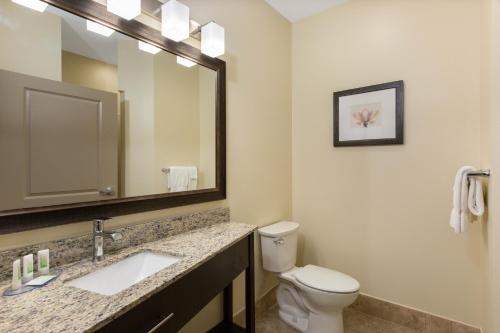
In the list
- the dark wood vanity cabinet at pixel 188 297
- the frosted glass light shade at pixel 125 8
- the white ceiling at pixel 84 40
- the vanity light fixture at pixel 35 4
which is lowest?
the dark wood vanity cabinet at pixel 188 297

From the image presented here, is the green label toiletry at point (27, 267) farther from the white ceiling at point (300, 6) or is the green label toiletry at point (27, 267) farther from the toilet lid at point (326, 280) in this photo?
the white ceiling at point (300, 6)

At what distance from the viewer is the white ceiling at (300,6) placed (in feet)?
6.97

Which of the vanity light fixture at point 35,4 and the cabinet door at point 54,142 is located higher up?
the vanity light fixture at point 35,4

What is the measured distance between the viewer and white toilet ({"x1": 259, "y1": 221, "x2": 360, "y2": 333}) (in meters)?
1.59

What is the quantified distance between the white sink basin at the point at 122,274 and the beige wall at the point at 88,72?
0.76m

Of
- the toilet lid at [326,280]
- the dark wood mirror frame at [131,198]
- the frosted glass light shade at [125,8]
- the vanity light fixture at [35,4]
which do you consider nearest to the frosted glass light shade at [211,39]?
the dark wood mirror frame at [131,198]

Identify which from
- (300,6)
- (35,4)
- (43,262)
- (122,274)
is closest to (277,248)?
(122,274)

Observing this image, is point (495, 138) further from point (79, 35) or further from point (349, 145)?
point (79, 35)

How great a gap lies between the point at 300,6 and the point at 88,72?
6.12 feet

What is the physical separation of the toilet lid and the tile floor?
433mm

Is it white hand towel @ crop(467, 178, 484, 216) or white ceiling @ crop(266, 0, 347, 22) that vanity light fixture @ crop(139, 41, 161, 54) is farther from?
white hand towel @ crop(467, 178, 484, 216)

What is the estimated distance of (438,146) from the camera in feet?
5.70

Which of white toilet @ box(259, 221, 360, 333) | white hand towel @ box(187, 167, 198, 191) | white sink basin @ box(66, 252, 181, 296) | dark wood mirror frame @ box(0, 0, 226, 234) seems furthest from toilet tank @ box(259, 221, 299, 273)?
white sink basin @ box(66, 252, 181, 296)

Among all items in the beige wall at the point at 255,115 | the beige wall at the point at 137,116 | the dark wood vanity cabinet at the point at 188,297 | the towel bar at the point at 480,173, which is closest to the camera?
the dark wood vanity cabinet at the point at 188,297
